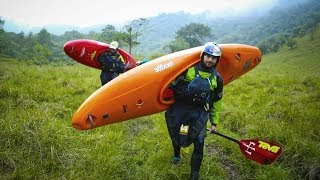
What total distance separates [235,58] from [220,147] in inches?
81.3

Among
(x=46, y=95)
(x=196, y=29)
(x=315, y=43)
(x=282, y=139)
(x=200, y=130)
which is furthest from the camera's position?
(x=196, y=29)

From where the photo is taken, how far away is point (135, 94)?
215 inches

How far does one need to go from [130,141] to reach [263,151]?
2752 mm

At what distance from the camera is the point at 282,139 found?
6.66m

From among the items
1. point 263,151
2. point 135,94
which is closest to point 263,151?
point 263,151

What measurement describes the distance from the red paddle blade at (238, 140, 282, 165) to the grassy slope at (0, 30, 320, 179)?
0.26m

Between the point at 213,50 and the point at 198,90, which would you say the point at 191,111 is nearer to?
the point at 198,90

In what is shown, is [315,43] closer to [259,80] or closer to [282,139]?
[259,80]

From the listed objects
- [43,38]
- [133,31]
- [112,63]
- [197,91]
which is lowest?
[43,38]

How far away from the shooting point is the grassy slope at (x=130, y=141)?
17.2ft

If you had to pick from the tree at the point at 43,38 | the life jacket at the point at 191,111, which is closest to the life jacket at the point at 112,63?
the life jacket at the point at 191,111

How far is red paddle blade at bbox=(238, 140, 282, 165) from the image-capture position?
5602 mm

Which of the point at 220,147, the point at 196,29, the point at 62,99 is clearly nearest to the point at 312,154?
the point at 220,147

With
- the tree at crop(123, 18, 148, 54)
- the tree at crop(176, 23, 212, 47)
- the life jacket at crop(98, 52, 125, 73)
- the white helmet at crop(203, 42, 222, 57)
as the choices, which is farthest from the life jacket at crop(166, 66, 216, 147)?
the tree at crop(176, 23, 212, 47)
